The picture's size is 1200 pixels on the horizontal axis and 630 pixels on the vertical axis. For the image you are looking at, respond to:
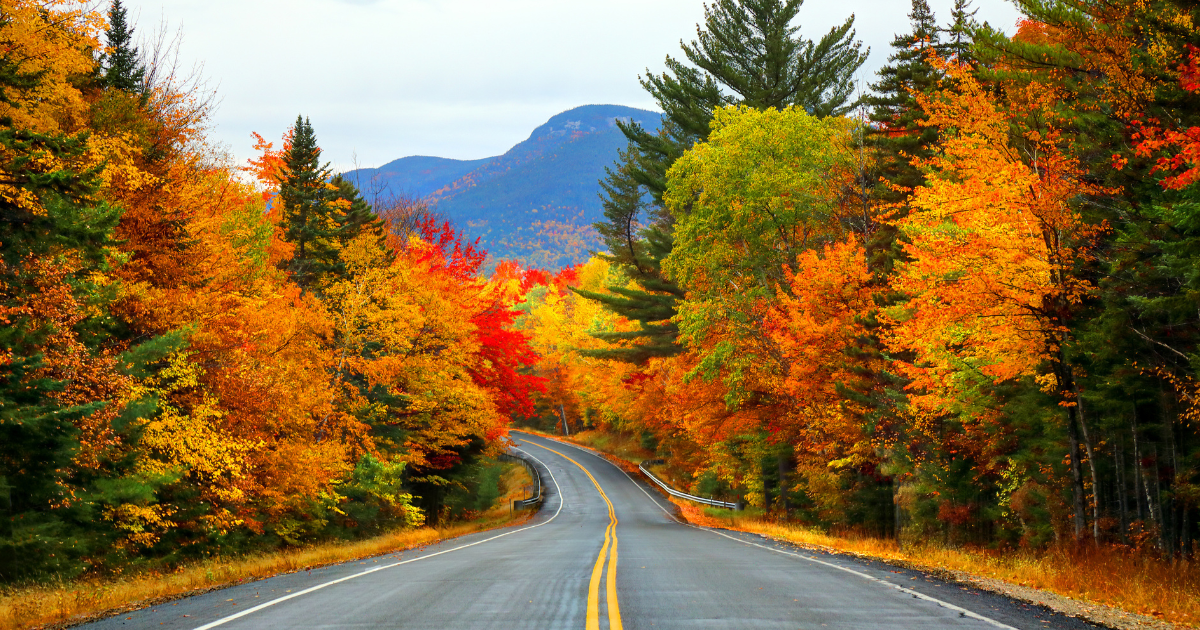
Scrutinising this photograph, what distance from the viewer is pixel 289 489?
73.9 feet

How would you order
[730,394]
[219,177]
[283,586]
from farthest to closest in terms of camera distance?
1. [730,394]
2. [219,177]
3. [283,586]

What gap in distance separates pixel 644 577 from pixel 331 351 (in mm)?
20454

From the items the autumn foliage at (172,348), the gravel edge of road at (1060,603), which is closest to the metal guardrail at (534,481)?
the autumn foliage at (172,348)

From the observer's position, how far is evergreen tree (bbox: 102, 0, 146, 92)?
762 inches

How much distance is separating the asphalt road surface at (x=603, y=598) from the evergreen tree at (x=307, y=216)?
754 inches

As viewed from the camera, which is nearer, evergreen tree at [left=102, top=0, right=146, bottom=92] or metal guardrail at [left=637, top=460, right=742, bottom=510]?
evergreen tree at [left=102, top=0, right=146, bottom=92]

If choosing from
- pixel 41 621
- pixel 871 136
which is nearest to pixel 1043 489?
pixel 871 136

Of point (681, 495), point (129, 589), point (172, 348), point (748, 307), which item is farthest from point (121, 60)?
point (681, 495)

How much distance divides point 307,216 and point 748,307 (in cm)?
1917

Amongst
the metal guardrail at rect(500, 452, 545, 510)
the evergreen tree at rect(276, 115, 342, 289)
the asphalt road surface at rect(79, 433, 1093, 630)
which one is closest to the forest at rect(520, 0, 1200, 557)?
the asphalt road surface at rect(79, 433, 1093, 630)

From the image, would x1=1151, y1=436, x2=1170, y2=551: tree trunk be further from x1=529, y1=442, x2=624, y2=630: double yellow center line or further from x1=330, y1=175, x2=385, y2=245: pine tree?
x1=330, y1=175, x2=385, y2=245: pine tree

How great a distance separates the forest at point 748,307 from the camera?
13281 mm

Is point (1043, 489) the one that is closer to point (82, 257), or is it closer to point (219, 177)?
point (82, 257)

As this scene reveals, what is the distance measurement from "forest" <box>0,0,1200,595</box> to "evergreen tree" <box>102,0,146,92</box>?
0.12 meters
